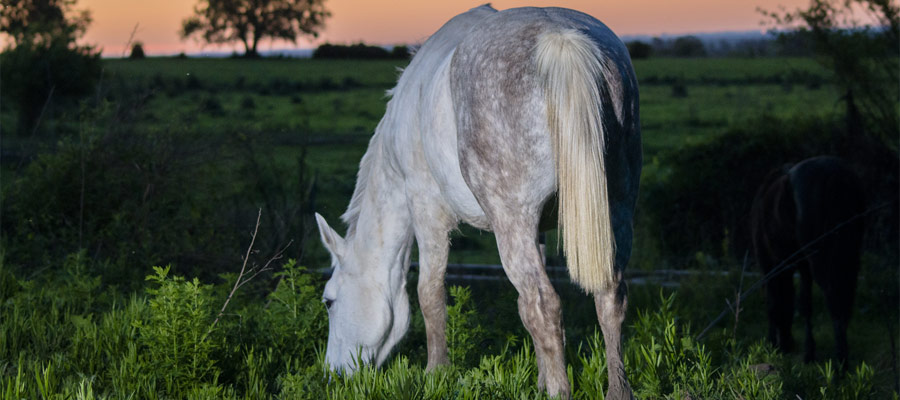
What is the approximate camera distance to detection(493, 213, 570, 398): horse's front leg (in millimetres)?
3516

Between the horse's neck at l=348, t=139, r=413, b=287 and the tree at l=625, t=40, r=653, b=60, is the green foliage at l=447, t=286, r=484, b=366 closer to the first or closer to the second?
the horse's neck at l=348, t=139, r=413, b=287

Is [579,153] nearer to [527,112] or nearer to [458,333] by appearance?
[527,112]

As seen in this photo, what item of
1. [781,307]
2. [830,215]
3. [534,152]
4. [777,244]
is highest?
[534,152]

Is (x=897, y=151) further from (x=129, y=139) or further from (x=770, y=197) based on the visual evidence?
(x=129, y=139)

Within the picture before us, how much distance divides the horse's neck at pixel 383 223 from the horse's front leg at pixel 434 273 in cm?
28

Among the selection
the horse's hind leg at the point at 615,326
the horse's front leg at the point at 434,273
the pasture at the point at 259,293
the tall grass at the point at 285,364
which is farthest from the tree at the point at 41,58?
the horse's hind leg at the point at 615,326

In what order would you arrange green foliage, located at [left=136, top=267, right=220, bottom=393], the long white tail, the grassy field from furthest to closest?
1. the grassy field
2. green foliage, located at [left=136, top=267, right=220, bottom=393]
3. the long white tail

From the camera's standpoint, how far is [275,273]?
267 inches

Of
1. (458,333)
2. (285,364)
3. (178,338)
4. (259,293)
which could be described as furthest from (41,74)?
(458,333)

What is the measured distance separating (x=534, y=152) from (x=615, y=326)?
0.88m

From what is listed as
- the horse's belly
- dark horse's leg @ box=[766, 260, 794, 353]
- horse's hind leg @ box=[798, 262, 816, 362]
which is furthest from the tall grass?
dark horse's leg @ box=[766, 260, 794, 353]

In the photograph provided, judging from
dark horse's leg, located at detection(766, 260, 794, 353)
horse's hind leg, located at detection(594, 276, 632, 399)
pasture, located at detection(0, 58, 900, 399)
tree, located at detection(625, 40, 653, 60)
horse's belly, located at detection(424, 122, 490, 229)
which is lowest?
dark horse's leg, located at detection(766, 260, 794, 353)

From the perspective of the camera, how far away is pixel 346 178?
1839cm

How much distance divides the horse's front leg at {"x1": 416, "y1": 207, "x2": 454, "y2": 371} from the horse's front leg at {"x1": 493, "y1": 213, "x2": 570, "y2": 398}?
0.77 metres
